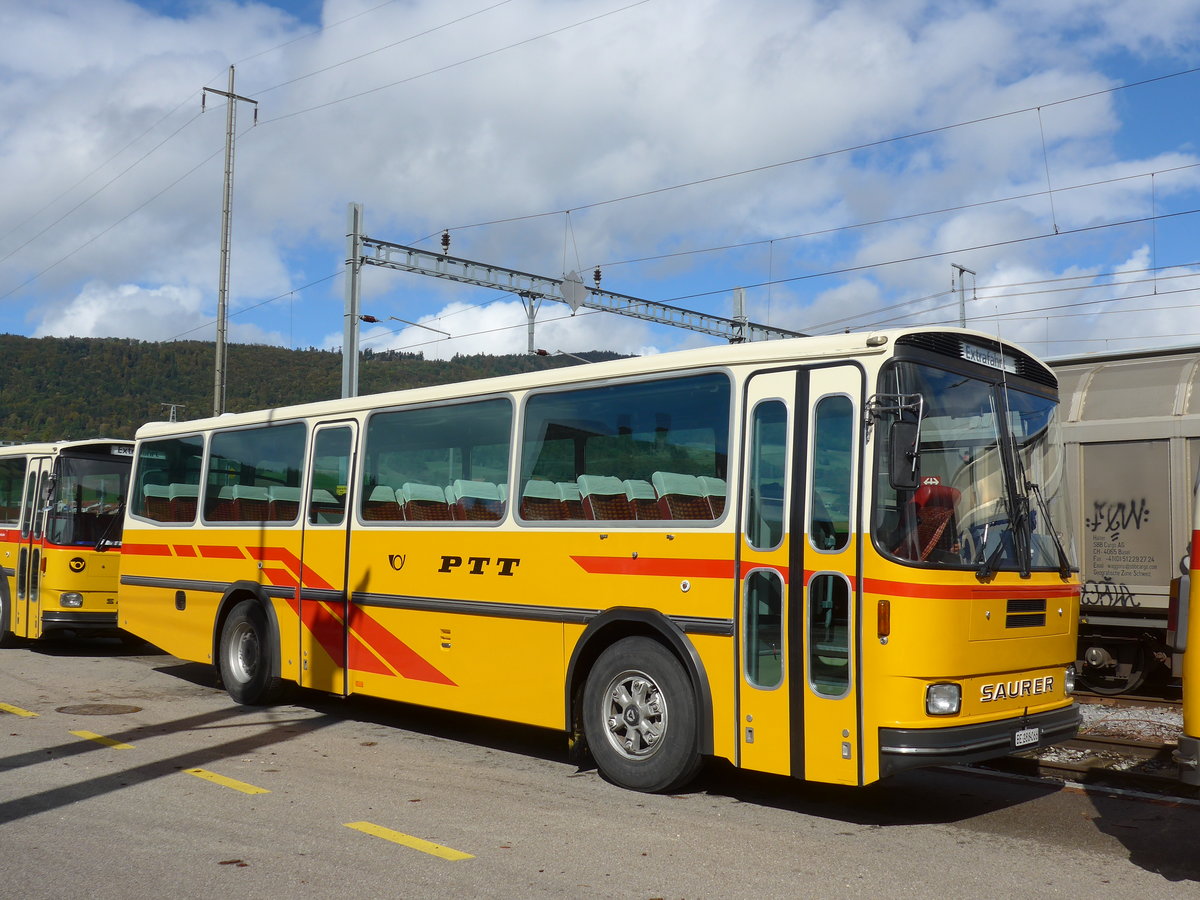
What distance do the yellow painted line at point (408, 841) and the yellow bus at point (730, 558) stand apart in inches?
68.3

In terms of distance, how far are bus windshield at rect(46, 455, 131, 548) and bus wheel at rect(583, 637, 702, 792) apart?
971 centimetres

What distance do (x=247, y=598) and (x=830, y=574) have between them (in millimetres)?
6693

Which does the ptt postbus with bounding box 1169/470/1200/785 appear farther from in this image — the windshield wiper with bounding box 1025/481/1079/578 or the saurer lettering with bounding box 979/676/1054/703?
the windshield wiper with bounding box 1025/481/1079/578

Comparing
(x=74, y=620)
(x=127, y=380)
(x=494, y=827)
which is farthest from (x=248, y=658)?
(x=127, y=380)

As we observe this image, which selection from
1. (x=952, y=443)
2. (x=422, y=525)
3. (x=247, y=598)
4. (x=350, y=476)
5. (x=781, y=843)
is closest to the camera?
(x=781, y=843)

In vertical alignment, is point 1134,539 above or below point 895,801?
above

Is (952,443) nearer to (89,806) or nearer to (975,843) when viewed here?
(975,843)

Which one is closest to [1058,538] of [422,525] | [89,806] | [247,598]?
[422,525]

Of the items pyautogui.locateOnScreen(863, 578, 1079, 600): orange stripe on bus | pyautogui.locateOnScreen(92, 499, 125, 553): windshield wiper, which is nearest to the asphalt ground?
pyautogui.locateOnScreen(863, 578, 1079, 600): orange stripe on bus

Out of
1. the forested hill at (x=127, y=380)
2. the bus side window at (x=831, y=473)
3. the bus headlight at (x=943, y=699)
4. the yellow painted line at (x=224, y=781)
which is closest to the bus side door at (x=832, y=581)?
the bus side window at (x=831, y=473)

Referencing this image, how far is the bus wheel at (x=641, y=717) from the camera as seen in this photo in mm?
7199

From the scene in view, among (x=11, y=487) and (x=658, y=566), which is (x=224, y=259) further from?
(x=658, y=566)

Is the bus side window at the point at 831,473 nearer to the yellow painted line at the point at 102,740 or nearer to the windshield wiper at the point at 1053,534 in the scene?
the windshield wiper at the point at 1053,534

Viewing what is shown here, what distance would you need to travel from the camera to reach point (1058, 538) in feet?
24.3
